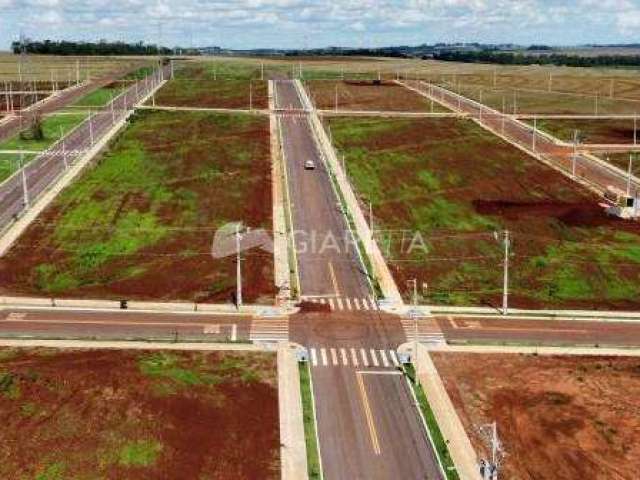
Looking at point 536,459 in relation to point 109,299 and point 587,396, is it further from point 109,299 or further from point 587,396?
point 109,299

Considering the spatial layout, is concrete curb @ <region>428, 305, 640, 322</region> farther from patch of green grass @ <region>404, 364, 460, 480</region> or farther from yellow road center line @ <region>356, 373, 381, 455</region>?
yellow road center line @ <region>356, 373, 381, 455</region>

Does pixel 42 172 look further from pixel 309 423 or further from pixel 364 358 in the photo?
pixel 309 423

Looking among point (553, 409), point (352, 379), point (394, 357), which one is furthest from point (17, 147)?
point (553, 409)

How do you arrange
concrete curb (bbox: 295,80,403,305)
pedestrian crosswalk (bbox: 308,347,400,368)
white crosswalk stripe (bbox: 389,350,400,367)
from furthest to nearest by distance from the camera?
concrete curb (bbox: 295,80,403,305), white crosswalk stripe (bbox: 389,350,400,367), pedestrian crosswalk (bbox: 308,347,400,368)

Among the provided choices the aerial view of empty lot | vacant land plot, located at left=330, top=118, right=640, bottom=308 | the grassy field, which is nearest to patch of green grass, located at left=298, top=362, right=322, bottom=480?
the aerial view of empty lot

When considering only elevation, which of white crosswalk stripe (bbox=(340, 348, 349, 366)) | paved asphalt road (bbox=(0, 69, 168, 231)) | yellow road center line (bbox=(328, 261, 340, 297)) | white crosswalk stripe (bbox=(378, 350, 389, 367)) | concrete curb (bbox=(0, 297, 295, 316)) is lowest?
white crosswalk stripe (bbox=(378, 350, 389, 367))
